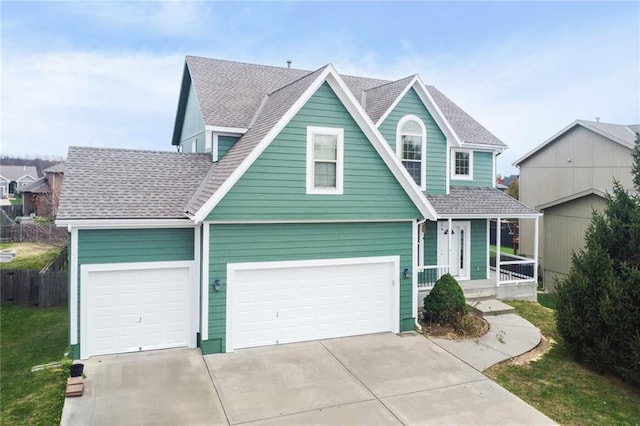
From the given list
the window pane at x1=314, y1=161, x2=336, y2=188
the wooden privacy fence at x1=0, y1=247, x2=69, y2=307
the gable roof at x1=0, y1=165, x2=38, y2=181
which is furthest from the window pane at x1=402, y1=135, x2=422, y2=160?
the gable roof at x1=0, y1=165, x2=38, y2=181

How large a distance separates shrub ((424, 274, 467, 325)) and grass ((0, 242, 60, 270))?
59.7ft

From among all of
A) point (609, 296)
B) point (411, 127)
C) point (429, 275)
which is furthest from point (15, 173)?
point (609, 296)

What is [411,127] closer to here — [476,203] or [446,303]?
[476,203]

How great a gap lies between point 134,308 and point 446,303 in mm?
7649

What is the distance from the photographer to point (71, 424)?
6914 millimetres

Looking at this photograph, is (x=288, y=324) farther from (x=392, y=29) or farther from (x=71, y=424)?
(x=392, y=29)

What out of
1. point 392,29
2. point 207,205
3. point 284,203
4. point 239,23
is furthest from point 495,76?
point 207,205

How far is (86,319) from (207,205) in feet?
11.6

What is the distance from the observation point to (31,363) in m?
10.3

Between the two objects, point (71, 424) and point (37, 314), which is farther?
point (37, 314)

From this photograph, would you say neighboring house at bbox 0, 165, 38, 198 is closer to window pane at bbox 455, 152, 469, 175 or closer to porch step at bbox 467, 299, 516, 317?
window pane at bbox 455, 152, 469, 175

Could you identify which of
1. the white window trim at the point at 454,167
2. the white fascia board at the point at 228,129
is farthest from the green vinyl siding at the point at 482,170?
the white fascia board at the point at 228,129

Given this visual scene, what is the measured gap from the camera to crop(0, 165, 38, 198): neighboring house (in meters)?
70.8

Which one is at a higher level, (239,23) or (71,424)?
(239,23)
